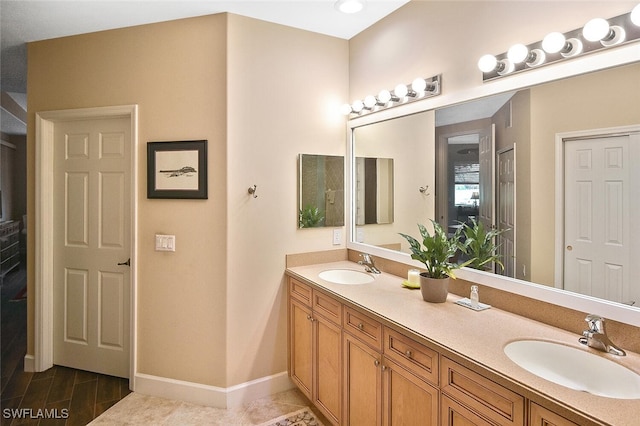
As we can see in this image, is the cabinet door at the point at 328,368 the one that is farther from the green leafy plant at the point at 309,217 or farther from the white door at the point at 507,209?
the white door at the point at 507,209

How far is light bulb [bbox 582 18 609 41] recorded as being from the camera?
1310mm

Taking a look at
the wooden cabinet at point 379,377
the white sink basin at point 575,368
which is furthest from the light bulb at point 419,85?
the white sink basin at point 575,368

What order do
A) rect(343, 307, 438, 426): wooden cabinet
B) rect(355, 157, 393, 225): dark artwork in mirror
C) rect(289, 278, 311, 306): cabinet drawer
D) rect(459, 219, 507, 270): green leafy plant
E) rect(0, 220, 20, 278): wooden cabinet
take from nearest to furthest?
rect(343, 307, 438, 426): wooden cabinet, rect(459, 219, 507, 270): green leafy plant, rect(289, 278, 311, 306): cabinet drawer, rect(355, 157, 393, 225): dark artwork in mirror, rect(0, 220, 20, 278): wooden cabinet

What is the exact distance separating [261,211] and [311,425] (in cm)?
141

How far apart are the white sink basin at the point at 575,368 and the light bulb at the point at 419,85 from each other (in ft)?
4.78

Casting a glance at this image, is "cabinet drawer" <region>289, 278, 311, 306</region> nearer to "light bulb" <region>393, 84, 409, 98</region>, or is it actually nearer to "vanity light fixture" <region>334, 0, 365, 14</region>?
"light bulb" <region>393, 84, 409, 98</region>

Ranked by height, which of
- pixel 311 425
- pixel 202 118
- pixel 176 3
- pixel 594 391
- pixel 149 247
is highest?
pixel 176 3

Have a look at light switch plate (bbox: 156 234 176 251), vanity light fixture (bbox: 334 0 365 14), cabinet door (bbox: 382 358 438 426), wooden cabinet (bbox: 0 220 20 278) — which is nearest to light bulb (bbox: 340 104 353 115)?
vanity light fixture (bbox: 334 0 365 14)

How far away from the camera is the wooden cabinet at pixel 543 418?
3.25 ft

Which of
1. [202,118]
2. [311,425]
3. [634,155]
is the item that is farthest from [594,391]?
[202,118]

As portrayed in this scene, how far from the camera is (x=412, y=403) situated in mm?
1502

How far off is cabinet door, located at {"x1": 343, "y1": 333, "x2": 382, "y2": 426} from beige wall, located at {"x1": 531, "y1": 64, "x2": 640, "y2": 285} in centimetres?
86

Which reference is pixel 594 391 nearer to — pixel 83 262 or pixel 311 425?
pixel 311 425

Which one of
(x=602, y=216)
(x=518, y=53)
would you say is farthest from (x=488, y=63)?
(x=602, y=216)
